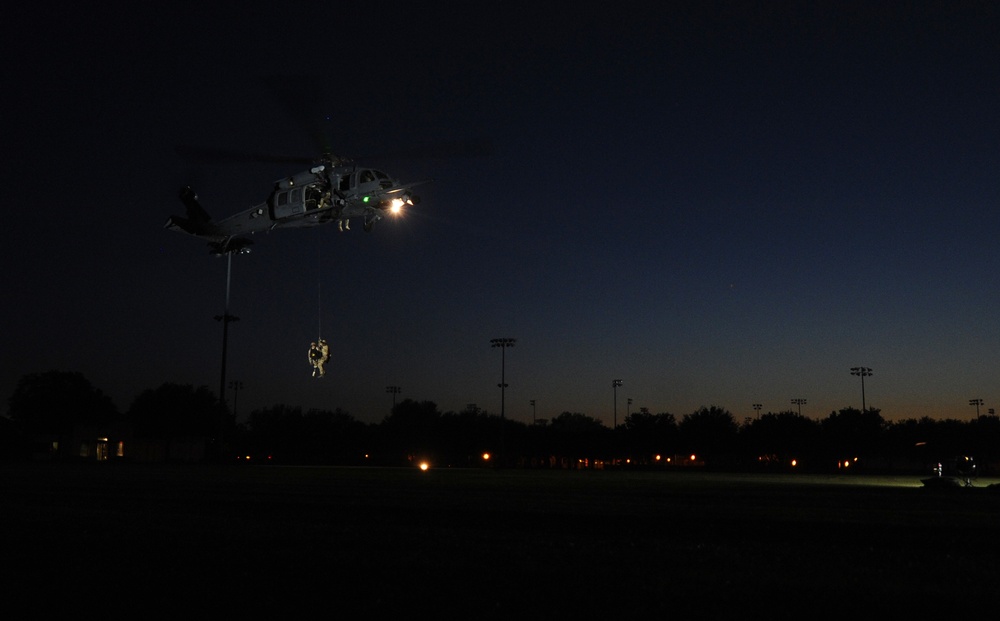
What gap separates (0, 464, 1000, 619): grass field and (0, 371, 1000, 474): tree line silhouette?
10726 cm

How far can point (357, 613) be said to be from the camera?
10336 mm

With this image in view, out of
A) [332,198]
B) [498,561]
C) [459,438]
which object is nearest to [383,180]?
[332,198]

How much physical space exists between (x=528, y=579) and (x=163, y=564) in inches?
225

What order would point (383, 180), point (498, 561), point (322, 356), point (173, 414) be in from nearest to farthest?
point (498, 561) < point (383, 180) < point (322, 356) < point (173, 414)

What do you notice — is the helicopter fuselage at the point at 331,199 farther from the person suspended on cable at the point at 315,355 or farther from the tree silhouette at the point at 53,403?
the tree silhouette at the point at 53,403

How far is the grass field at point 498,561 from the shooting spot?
10.7 m

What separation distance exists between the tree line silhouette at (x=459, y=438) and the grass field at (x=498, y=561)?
10726cm

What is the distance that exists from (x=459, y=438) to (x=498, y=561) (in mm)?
131164

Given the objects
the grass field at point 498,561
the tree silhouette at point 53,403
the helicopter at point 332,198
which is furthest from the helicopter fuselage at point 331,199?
the tree silhouette at point 53,403

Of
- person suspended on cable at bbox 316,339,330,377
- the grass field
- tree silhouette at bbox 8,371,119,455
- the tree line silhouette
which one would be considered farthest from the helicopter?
tree silhouette at bbox 8,371,119,455

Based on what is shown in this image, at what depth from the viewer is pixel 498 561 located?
45.0 ft

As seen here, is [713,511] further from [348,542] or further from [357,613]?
[357,613]

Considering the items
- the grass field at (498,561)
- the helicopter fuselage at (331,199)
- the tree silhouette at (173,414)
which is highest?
the helicopter fuselage at (331,199)

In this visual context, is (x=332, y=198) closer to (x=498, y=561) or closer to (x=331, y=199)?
(x=331, y=199)
